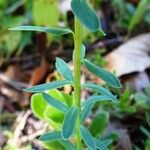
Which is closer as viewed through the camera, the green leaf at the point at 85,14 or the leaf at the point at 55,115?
the green leaf at the point at 85,14

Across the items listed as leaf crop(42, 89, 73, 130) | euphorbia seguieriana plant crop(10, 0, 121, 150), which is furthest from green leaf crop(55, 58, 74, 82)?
leaf crop(42, 89, 73, 130)

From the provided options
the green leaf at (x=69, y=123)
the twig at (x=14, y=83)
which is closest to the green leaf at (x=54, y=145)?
the green leaf at (x=69, y=123)

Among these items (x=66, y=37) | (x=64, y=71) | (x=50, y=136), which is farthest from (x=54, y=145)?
(x=66, y=37)

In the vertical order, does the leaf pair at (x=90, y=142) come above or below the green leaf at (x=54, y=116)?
above

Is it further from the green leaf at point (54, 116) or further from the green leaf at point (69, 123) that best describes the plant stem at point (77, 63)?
the green leaf at point (54, 116)

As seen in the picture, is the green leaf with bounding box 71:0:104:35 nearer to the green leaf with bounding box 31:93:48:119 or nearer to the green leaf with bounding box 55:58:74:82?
the green leaf with bounding box 55:58:74:82

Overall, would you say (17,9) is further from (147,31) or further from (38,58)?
(147,31)
